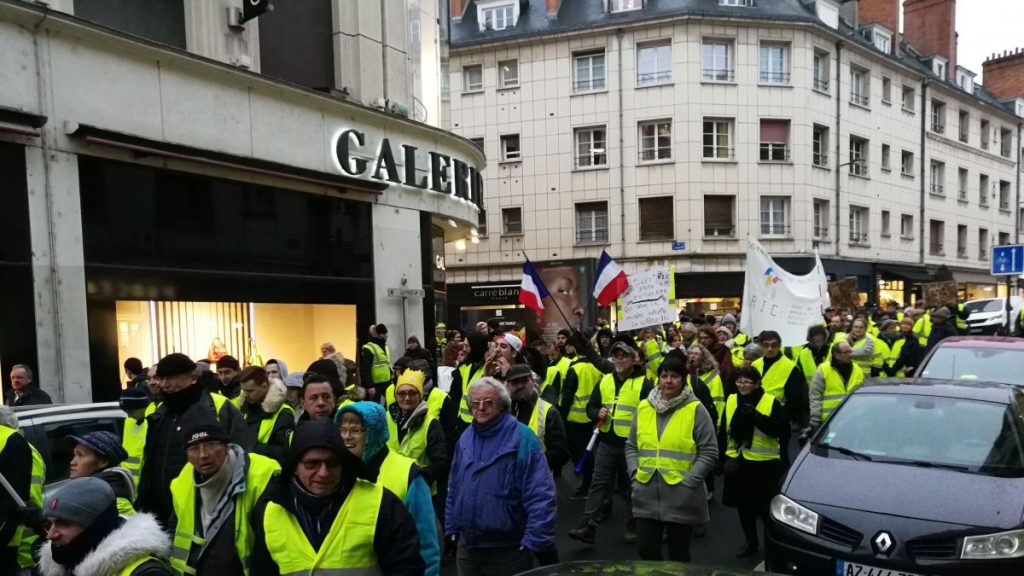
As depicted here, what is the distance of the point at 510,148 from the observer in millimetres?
28859

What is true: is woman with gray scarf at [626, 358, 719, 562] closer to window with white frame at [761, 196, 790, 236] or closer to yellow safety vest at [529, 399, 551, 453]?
yellow safety vest at [529, 399, 551, 453]

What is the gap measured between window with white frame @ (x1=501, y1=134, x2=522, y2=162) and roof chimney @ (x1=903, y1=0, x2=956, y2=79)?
77.6 ft

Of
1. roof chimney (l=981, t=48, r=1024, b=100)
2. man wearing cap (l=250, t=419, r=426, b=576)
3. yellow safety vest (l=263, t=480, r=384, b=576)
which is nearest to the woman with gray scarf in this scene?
man wearing cap (l=250, t=419, r=426, b=576)

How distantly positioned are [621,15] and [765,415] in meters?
25.0

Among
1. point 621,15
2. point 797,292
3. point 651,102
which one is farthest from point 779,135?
point 797,292

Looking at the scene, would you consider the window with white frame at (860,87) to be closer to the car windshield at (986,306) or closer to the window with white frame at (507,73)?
the car windshield at (986,306)

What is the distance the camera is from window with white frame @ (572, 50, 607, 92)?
27375 mm

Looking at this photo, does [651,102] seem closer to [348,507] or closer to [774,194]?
[774,194]

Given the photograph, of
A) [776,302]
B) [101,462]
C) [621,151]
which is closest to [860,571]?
A: [101,462]

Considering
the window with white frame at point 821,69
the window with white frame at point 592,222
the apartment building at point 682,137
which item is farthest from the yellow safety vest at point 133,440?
the window with white frame at point 821,69

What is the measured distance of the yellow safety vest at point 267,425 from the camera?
211 inches

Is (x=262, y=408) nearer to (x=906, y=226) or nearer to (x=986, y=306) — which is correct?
(x=986, y=306)

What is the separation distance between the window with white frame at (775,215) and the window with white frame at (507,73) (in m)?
11.6

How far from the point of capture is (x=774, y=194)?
26.8 m
